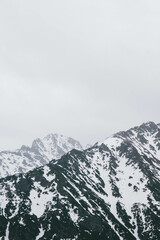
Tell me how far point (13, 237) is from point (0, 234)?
31.8 feet

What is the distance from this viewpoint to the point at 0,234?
199625mm

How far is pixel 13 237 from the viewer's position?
200 m
